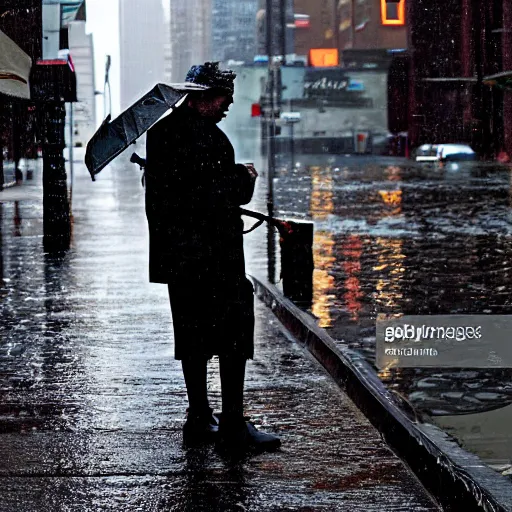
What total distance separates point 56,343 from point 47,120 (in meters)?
7.92

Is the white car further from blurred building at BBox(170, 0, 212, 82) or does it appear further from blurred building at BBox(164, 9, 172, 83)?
blurred building at BBox(170, 0, 212, 82)

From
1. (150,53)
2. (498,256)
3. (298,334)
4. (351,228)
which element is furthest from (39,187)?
(150,53)

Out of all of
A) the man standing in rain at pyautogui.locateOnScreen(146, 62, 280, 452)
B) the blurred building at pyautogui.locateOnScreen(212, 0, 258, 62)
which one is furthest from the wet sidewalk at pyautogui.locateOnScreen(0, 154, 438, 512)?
the blurred building at pyautogui.locateOnScreen(212, 0, 258, 62)

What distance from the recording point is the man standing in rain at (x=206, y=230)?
6258 mm

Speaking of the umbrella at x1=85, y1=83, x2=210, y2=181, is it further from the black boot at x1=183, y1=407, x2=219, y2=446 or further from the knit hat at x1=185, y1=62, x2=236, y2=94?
the black boot at x1=183, y1=407, x2=219, y2=446

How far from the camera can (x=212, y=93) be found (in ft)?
20.6

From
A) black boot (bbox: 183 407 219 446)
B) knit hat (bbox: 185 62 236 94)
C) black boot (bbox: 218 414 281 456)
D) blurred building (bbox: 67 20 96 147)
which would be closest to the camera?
knit hat (bbox: 185 62 236 94)

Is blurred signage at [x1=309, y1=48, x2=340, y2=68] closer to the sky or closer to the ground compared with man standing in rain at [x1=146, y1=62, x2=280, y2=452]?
closer to the sky

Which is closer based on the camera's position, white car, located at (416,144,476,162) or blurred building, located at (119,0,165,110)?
white car, located at (416,144,476,162)

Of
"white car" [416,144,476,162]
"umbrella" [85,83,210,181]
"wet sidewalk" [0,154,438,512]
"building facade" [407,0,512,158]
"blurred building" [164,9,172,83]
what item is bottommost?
"wet sidewalk" [0,154,438,512]

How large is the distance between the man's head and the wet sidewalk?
69.8 inches

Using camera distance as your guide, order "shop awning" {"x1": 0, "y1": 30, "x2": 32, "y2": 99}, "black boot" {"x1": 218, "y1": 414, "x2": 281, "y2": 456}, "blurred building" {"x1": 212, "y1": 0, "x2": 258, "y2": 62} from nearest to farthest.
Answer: "black boot" {"x1": 218, "y1": 414, "x2": 281, "y2": 456} → "shop awning" {"x1": 0, "y1": 30, "x2": 32, "y2": 99} → "blurred building" {"x1": 212, "y1": 0, "x2": 258, "y2": 62}

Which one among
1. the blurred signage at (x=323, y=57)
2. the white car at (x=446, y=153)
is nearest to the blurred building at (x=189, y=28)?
the blurred signage at (x=323, y=57)

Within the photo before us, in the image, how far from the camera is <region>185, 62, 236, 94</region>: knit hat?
6.25m
